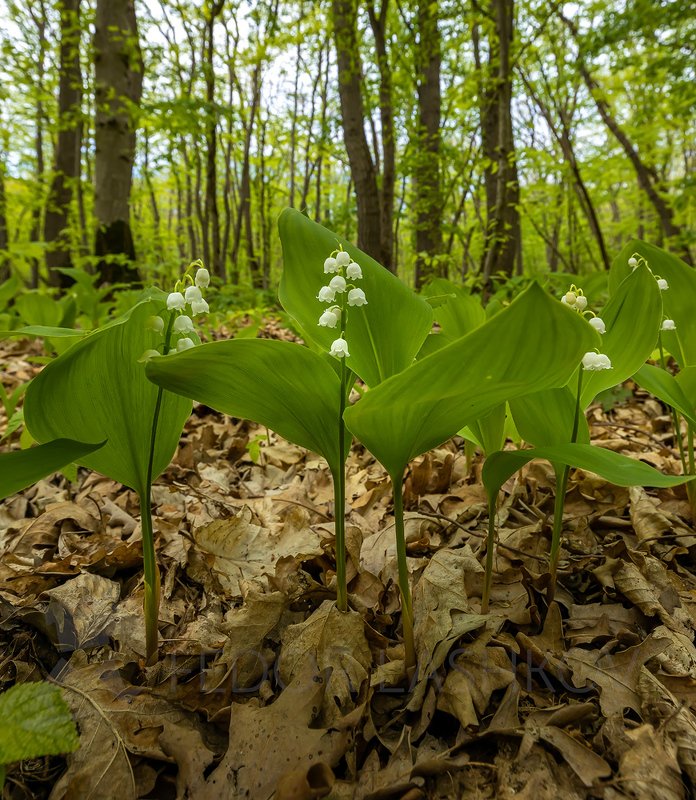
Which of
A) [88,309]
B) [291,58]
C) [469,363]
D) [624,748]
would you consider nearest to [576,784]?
[624,748]

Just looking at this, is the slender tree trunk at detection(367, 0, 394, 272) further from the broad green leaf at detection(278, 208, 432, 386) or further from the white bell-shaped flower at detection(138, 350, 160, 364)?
the white bell-shaped flower at detection(138, 350, 160, 364)

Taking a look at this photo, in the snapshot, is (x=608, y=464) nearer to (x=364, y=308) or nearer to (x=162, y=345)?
A: (x=364, y=308)

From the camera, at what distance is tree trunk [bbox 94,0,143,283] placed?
5.91 meters

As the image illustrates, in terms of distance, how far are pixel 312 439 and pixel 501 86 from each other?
14.7 ft

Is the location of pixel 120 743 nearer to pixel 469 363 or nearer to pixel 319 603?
pixel 319 603

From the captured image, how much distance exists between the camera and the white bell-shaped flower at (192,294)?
0.92 m

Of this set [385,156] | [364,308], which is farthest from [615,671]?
[385,156]

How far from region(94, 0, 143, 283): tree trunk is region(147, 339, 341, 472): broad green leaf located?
18.9 feet

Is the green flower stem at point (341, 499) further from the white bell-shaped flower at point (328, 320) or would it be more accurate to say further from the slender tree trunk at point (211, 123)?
the slender tree trunk at point (211, 123)

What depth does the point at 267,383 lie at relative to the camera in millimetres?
927

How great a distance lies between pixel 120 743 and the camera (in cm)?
97

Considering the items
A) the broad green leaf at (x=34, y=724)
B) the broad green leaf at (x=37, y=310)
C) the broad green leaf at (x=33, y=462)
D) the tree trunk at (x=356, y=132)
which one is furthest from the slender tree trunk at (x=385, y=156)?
the broad green leaf at (x=34, y=724)

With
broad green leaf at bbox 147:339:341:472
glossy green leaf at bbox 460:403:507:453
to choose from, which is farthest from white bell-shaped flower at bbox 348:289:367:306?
glossy green leaf at bbox 460:403:507:453

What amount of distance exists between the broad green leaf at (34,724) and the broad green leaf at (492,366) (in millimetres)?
655
